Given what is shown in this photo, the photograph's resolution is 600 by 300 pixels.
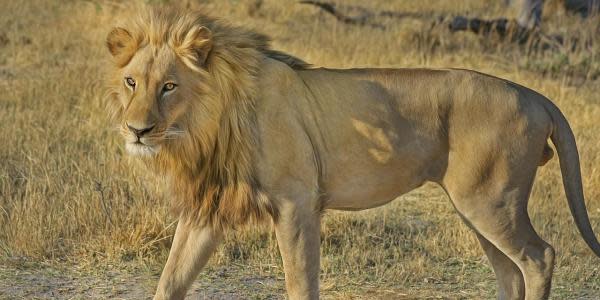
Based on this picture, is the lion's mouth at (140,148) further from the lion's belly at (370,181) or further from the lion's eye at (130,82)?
the lion's belly at (370,181)

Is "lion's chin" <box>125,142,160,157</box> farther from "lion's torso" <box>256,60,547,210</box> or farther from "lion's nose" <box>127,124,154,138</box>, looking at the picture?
"lion's torso" <box>256,60,547,210</box>

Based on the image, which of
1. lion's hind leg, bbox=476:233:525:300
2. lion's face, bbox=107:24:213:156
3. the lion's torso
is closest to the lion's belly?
the lion's torso

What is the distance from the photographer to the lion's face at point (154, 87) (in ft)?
12.4

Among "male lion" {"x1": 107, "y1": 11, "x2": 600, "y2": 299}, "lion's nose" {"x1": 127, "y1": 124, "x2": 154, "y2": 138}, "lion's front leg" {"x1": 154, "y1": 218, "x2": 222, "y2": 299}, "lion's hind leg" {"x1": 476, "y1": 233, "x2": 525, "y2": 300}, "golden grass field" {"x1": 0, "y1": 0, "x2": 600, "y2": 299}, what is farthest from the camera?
"golden grass field" {"x1": 0, "y1": 0, "x2": 600, "y2": 299}

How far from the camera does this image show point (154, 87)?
386cm

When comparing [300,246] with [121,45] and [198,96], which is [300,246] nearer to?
[198,96]

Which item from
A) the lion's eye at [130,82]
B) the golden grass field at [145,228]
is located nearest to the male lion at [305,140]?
the lion's eye at [130,82]

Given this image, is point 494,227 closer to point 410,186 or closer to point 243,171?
point 410,186

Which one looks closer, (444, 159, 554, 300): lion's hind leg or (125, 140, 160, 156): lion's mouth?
(125, 140, 160, 156): lion's mouth

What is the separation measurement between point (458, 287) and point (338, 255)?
0.66 meters

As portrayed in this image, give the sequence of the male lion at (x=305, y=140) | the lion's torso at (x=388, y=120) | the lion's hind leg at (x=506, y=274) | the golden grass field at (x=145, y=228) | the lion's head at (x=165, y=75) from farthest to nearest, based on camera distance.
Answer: the golden grass field at (x=145, y=228) < the lion's hind leg at (x=506, y=274) < the lion's torso at (x=388, y=120) < the male lion at (x=305, y=140) < the lion's head at (x=165, y=75)

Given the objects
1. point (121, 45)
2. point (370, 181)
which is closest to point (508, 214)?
point (370, 181)

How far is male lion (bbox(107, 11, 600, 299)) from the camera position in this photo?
13.0 feet

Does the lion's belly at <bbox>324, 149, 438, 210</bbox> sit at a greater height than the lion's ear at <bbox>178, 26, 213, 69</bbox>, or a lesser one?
lesser
